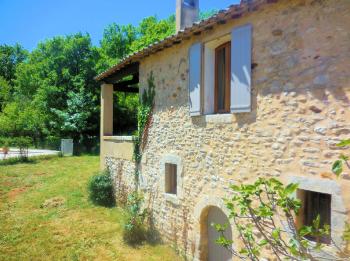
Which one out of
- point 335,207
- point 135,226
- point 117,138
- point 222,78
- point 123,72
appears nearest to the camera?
point 335,207

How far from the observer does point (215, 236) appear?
22.7 ft

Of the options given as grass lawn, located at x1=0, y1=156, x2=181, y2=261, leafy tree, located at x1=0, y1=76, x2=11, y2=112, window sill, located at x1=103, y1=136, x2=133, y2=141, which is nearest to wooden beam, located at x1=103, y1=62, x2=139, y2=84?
window sill, located at x1=103, y1=136, x2=133, y2=141

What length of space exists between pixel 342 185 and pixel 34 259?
7297 mm

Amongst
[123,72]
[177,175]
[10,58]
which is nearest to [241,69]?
[177,175]

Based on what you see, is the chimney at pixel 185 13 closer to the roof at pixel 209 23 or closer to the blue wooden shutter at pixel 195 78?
the roof at pixel 209 23

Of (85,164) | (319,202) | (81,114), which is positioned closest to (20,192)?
(85,164)

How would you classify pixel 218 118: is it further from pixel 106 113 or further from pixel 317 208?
pixel 106 113

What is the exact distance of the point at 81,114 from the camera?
21.5 m

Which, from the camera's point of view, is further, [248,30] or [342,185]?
[248,30]

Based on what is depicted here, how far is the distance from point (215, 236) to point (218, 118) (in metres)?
2.84

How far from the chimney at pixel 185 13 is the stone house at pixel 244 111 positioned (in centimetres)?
144

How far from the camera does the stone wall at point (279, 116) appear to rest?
13.8 ft

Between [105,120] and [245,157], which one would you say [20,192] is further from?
[245,157]

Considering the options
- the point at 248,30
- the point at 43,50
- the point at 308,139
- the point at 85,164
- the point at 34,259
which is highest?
the point at 43,50
